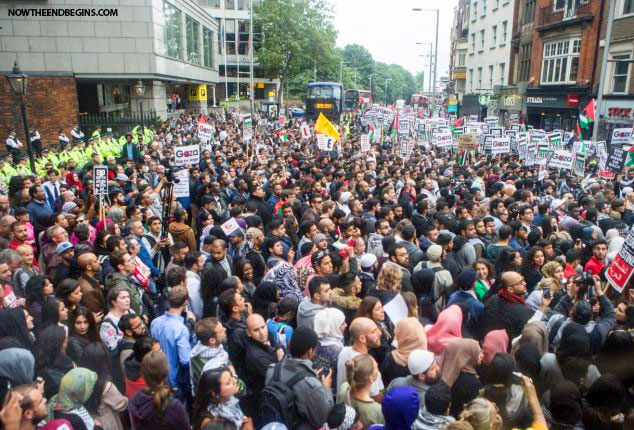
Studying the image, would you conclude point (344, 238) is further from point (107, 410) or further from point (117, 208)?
point (107, 410)

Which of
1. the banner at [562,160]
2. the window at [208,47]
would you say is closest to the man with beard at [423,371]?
the banner at [562,160]

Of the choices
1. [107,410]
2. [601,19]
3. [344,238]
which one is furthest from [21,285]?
[601,19]

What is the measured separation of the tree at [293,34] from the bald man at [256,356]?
186 feet

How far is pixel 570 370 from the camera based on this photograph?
382cm

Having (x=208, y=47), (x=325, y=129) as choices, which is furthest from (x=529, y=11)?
(x=325, y=129)

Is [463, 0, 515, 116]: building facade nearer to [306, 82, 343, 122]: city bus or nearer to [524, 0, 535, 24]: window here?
[524, 0, 535, 24]: window

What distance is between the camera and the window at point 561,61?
1085 inches

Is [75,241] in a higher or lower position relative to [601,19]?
lower

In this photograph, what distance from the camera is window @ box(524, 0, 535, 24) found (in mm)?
33006

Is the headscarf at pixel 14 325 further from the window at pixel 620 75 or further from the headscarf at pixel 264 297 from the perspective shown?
the window at pixel 620 75

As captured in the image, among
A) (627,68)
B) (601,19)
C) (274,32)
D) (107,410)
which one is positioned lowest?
(107,410)

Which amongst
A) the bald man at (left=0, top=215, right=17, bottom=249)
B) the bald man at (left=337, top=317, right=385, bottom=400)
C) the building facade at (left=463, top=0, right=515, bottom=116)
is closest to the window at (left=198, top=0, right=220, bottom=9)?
the building facade at (left=463, top=0, right=515, bottom=116)

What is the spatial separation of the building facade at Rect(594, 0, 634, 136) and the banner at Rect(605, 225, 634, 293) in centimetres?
2044

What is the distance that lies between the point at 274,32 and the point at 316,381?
59.4 metres
